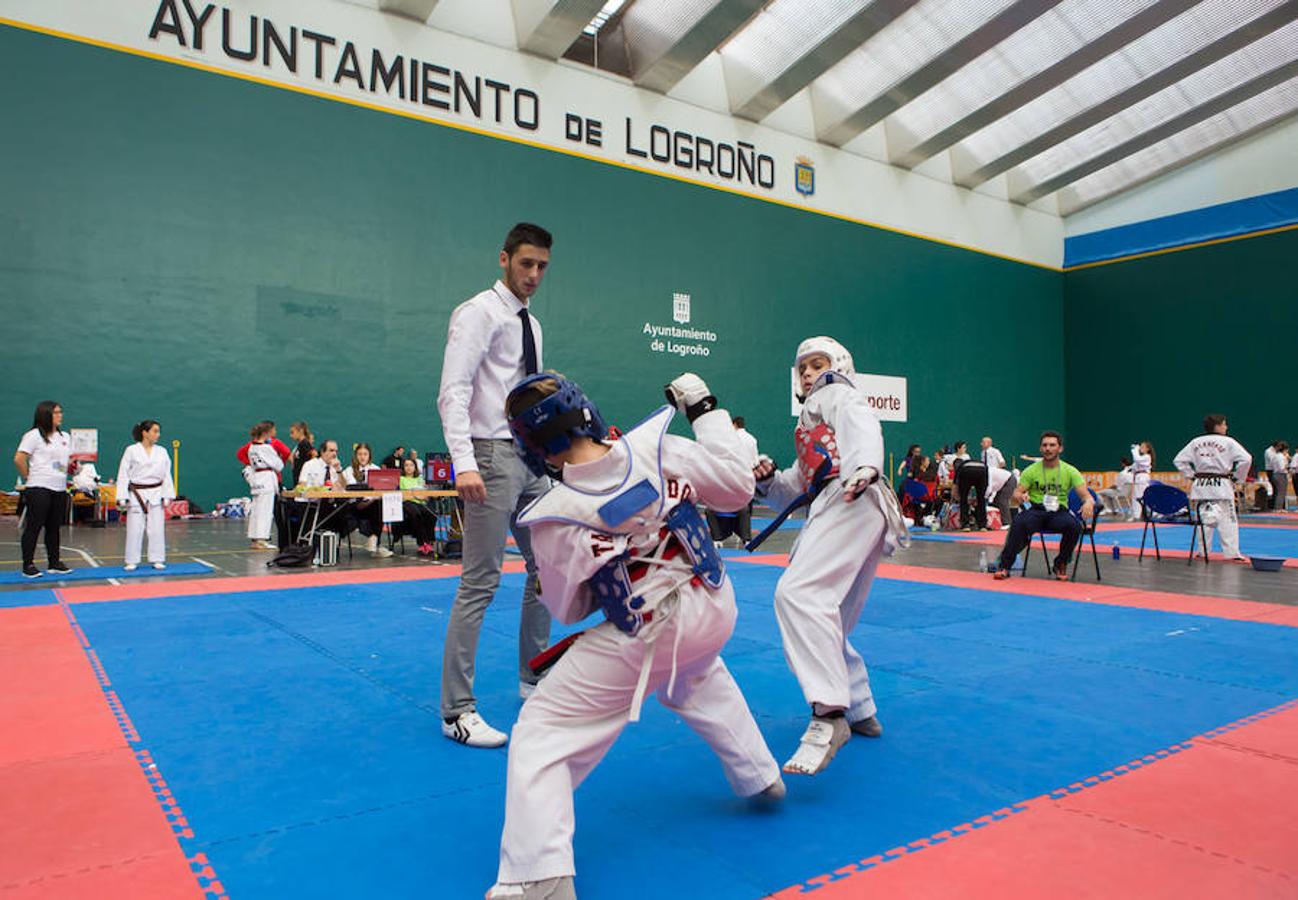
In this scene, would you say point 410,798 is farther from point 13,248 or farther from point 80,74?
point 80,74

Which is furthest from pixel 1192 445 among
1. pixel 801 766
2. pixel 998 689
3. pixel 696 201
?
pixel 696 201

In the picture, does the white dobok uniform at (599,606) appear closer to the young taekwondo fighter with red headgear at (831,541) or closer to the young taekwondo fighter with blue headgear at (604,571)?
the young taekwondo fighter with blue headgear at (604,571)

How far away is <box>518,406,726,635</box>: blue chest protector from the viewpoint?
1.93 meters

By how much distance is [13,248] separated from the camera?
11641 millimetres

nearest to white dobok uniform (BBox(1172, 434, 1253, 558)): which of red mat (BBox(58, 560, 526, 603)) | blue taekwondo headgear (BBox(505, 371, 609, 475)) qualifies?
red mat (BBox(58, 560, 526, 603))

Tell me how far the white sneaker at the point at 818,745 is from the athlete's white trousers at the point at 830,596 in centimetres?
6

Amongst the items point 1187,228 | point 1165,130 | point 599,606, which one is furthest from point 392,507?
point 1187,228

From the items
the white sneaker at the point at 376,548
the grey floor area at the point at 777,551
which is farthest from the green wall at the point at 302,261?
the white sneaker at the point at 376,548

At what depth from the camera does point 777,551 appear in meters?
10.1

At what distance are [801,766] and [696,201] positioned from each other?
16239 mm

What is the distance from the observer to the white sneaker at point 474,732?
2.96 metres

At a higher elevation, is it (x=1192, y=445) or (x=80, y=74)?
(x=80, y=74)

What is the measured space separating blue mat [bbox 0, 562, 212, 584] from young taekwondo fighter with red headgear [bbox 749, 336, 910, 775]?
659cm

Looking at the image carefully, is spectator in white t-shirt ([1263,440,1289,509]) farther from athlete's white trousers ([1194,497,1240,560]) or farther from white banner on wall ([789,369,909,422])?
athlete's white trousers ([1194,497,1240,560])
